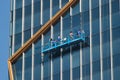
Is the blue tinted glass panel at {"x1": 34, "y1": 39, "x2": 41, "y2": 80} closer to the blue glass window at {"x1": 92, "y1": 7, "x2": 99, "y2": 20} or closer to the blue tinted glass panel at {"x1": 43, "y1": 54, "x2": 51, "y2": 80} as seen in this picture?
the blue tinted glass panel at {"x1": 43, "y1": 54, "x2": 51, "y2": 80}

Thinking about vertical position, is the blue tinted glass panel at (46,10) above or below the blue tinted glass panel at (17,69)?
above

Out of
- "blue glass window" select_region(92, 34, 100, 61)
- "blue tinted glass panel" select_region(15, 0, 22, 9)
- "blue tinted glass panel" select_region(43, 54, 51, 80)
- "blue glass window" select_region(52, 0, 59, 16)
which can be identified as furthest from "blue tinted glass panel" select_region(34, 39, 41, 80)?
"blue glass window" select_region(92, 34, 100, 61)

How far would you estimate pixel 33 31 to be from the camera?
15900 cm

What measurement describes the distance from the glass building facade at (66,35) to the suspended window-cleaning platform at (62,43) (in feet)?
1.63

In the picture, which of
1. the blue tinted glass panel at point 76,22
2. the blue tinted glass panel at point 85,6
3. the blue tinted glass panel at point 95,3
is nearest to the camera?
the blue tinted glass panel at point 95,3

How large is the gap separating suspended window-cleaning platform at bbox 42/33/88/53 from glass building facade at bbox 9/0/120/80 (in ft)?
1.63

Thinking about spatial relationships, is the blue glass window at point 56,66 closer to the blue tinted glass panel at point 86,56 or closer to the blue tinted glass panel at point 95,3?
the blue tinted glass panel at point 86,56

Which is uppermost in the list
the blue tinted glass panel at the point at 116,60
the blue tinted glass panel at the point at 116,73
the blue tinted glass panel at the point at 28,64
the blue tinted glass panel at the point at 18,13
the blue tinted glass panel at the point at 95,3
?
the blue tinted glass panel at the point at 18,13

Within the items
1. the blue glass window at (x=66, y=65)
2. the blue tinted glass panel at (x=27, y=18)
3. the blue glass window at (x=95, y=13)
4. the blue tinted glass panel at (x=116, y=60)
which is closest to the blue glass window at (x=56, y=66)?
the blue glass window at (x=66, y=65)

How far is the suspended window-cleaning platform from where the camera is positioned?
152 meters

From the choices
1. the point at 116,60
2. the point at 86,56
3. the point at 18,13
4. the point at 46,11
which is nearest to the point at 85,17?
the point at 86,56

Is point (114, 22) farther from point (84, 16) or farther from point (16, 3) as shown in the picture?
point (16, 3)

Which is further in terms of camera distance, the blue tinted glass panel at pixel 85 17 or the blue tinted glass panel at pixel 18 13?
the blue tinted glass panel at pixel 18 13

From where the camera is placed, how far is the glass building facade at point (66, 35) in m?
150
